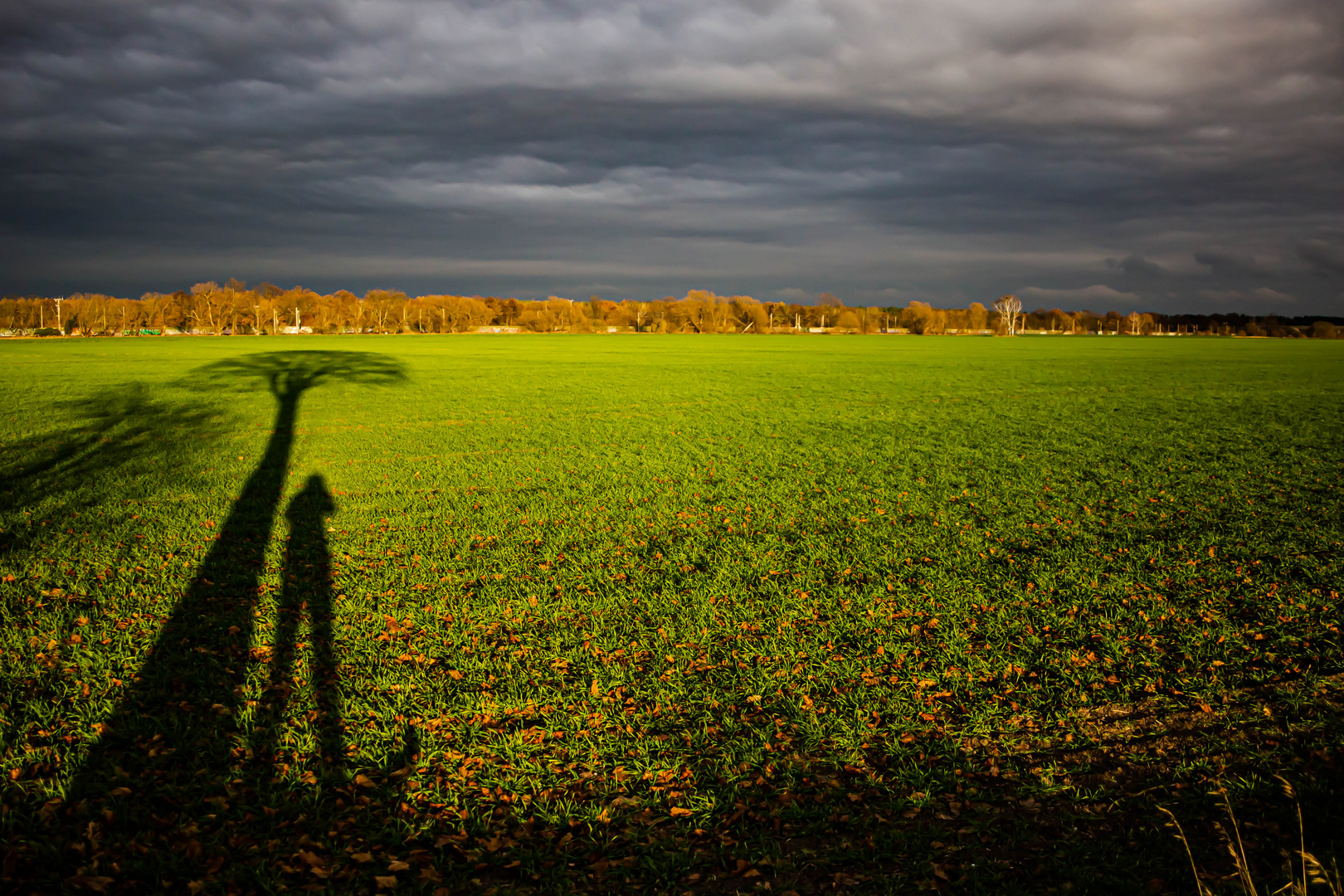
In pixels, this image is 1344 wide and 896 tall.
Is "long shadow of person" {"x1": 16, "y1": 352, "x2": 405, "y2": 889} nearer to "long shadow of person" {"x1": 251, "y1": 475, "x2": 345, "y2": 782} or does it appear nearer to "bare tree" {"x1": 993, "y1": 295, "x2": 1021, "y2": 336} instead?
"long shadow of person" {"x1": 251, "y1": 475, "x2": 345, "y2": 782}

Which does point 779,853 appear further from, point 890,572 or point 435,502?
point 435,502

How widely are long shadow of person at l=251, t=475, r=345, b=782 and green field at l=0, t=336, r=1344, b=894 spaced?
0.04 meters

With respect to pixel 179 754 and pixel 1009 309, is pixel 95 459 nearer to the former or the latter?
pixel 179 754

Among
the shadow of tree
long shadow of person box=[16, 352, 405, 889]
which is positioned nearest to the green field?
long shadow of person box=[16, 352, 405, 889]

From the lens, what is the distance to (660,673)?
254 inches

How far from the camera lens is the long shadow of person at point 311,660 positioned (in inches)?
212

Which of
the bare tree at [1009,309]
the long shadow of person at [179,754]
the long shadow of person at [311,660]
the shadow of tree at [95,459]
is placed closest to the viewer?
the long shadow of person at [179,754]

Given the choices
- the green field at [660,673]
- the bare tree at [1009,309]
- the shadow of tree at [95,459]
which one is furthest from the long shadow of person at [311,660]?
the bare tree at [1009,309]

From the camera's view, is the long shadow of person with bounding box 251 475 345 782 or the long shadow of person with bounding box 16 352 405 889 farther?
the long shadow of person with bounding box 251 475 345 782

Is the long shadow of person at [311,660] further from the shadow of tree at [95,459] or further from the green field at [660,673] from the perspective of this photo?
the shadow of tree at [95,459]

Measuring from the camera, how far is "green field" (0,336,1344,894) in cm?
445

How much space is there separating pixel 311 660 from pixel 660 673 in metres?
3.24

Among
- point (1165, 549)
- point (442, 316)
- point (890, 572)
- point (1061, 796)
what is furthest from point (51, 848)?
point (442, 316)

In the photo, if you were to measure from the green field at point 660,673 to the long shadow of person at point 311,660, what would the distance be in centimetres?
4
